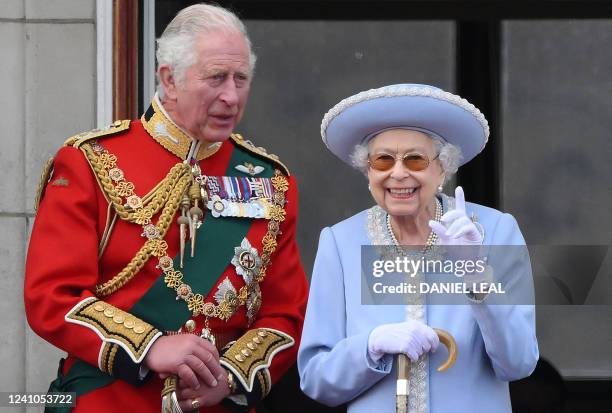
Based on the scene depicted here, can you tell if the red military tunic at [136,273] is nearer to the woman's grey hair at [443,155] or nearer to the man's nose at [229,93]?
the man's nose at [229,93]

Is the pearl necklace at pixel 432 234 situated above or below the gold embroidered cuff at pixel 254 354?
above

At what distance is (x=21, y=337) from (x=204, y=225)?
133 centimetres

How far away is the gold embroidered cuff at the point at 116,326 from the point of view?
4.37 meters

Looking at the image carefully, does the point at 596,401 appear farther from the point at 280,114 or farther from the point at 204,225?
the point at 204,225

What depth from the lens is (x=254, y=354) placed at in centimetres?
456

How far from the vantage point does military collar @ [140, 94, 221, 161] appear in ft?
15.3

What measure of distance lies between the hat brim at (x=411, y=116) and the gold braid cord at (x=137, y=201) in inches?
21.2

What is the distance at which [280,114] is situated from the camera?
6.11 m

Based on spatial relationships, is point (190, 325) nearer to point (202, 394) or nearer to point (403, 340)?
point (202, 394)

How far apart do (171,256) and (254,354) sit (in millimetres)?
354

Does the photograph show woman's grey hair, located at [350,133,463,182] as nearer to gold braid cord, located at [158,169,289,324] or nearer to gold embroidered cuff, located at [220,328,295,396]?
gold braid cord, located at [158,169,289,324]

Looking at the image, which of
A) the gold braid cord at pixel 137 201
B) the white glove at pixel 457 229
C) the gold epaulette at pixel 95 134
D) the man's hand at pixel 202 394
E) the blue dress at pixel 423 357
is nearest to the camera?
the white glove at pixel 457 229

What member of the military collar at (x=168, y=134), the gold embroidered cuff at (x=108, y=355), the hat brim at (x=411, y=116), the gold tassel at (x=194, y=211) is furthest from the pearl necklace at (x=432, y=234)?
the gold embroidered cuff at (x=108, y=355)

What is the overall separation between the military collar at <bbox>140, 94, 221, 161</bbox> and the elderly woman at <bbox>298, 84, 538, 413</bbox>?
0.50 meters
